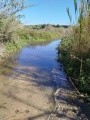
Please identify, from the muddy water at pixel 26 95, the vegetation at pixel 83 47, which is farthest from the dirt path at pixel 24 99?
the vegetation at pixel 83 47

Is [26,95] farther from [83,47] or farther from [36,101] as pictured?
[83,47]

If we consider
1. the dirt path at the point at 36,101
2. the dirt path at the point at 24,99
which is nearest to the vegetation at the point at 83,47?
the dirt path at the point at 36,101

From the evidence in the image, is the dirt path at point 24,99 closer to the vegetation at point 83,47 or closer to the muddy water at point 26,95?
the muddy water at point 26,95

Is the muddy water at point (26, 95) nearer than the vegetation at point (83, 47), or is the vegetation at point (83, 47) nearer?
the muddy water at point (26, 95)

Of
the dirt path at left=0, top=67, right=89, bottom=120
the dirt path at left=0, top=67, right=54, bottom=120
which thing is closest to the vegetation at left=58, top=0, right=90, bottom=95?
the dirt path at left=0, top=67, right=89, bottom=120

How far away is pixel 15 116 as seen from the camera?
6391mm

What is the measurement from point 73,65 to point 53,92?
2468mm

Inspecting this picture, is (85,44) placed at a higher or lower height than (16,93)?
higher

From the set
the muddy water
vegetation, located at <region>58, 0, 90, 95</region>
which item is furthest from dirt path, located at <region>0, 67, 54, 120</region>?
vegetation, located at <region>58, 0, 90, 95</region>

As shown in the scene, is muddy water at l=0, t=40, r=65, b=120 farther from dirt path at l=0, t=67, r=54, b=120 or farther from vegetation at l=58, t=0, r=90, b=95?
vegetation at l=58, t=0, r=90, b=95

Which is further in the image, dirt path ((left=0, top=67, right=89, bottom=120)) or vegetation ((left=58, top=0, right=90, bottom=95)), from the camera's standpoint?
vegetation ((left=58, top=0, right=90, bottom=95))

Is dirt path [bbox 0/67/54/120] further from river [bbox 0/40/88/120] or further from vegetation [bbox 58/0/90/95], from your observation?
vegetation [bbox 58/0/90/95]

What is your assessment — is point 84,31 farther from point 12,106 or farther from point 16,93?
point 12,106

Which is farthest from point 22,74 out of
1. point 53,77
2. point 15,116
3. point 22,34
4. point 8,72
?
point 22,34
